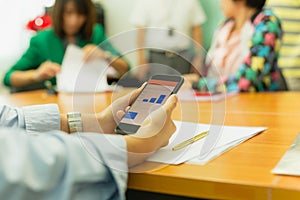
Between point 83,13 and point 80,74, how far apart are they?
0.84m

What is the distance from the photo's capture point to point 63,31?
2.26 m

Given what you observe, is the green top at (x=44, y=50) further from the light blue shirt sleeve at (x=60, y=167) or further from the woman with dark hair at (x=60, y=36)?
the light blue shirt sleeve at (x=60, y=167)

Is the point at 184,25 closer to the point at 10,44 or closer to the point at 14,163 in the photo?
the point at 10,44

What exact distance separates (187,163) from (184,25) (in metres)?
2.53

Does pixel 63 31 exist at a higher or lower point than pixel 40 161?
higher

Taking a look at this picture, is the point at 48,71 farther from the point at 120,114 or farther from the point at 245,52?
the point at 120,114

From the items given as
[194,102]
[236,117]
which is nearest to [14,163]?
[236,117]

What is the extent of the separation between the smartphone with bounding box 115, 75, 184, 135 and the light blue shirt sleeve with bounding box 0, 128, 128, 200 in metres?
0.08

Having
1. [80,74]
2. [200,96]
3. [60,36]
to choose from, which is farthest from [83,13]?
[200,96]

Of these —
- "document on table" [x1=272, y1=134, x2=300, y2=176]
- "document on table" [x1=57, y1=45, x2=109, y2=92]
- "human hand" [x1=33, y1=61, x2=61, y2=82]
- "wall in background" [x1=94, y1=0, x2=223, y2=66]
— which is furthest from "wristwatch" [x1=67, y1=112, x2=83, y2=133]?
"wall in background" [x1=94, y1=0, x2=223, y2=66]

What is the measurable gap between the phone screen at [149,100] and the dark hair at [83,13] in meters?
1.52

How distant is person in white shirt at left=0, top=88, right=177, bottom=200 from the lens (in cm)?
59

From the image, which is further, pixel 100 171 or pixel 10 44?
pixel 10 44

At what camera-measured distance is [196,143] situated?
84 cm
